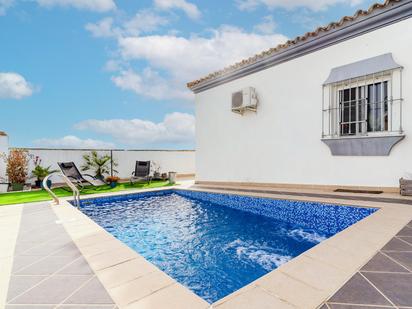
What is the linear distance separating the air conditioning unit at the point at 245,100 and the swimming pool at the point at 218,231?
3.20 m

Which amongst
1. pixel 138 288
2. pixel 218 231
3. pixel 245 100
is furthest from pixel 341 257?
pixel 245 100

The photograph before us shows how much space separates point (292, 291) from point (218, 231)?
296 centimetres

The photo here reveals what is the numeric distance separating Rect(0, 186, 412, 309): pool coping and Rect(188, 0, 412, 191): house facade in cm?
299

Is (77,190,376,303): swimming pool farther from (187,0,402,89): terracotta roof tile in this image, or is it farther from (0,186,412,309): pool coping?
(187,0,402,89): terracotta roof tile

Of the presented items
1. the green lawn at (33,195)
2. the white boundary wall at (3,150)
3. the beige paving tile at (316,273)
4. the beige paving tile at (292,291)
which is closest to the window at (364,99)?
the beige paving tile at (316,273)

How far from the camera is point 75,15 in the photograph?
8328 millimetres

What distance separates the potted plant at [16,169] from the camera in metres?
9.44

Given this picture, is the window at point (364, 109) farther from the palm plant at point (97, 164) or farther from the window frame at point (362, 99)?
the palm plant at point (97, 164)

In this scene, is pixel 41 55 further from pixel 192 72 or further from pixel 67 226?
pixel 67 226

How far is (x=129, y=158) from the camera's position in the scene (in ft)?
43.0

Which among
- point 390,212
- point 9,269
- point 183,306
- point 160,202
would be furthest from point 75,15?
point 390,212

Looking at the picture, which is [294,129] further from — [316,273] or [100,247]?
[100,247]

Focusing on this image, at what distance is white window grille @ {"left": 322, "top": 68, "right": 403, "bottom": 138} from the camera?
5.42 metres

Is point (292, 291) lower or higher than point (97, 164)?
→ lower
